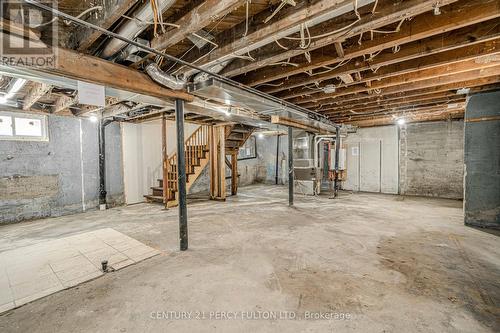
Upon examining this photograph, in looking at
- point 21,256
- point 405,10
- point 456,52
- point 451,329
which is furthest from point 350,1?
point 21,256

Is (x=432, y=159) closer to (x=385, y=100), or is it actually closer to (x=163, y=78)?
(x=385, y=100)

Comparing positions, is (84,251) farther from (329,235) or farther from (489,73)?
(489,73)

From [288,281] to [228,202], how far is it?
12.6 ft

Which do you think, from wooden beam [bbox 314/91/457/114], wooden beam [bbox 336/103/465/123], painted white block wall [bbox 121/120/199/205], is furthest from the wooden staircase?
wooden beam [bbox 336/103/465/123]

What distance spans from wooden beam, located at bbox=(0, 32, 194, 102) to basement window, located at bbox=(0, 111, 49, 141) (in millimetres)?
3525

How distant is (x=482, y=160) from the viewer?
144 inches

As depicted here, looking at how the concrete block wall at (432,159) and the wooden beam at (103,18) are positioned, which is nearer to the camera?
the wooden beam at (103,18)

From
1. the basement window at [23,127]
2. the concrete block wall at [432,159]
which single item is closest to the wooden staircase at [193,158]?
the basement window at [23,127]

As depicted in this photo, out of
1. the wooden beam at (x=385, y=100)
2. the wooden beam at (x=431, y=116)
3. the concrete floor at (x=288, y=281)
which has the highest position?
the wooden beam at (x=385, y=100)

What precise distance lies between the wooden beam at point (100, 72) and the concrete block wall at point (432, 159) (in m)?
7.16

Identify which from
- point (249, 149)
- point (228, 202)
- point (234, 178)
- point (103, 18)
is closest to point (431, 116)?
point (234, 178)

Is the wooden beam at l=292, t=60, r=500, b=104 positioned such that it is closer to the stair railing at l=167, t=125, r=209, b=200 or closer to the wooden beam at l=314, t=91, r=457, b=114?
the wooden beam at l=314, t=91, r=457, b=114

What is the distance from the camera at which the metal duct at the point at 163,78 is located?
2297 millimetres

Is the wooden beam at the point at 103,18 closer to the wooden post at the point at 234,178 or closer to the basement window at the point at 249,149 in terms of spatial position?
the wooden post at the point at 234,178
